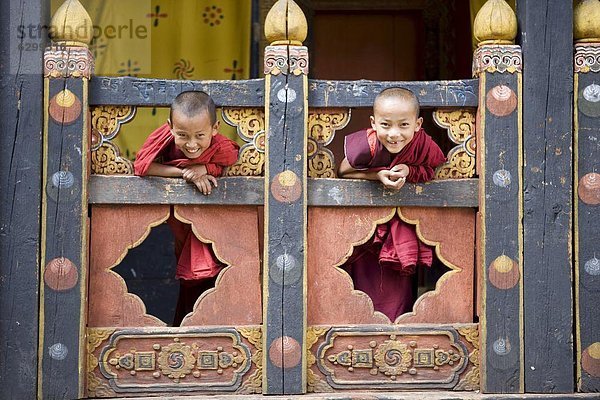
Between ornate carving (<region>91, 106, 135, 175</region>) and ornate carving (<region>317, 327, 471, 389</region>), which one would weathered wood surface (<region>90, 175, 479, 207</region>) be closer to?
ornate carving (<region>91, 106, 135, 175</region>)

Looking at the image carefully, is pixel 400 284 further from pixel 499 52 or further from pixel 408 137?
pixel 499 52

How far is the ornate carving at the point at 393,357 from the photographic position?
17.4 ft

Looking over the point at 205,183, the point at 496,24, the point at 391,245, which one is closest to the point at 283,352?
the point at 391,245

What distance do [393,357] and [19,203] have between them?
6.11ft

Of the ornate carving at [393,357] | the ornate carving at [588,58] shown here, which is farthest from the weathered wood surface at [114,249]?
the ornate carving at [588,58]

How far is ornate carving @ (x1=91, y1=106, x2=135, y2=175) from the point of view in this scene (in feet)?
17.2

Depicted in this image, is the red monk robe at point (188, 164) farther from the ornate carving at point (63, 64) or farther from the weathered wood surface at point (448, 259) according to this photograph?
the weathered wood surface at point (448, 259)

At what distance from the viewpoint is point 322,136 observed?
5.34 m

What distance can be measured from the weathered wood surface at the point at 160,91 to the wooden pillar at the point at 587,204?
4.94ft

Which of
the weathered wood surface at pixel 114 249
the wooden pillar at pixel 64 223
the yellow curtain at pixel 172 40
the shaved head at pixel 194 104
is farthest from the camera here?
the yellow curtain at pixel 172 40

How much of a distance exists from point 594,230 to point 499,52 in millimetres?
945

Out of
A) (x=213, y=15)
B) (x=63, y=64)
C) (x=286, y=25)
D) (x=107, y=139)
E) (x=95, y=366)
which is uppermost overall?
(x=213, y=15)

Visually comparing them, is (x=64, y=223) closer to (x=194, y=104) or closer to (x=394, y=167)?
(x=194, y=104)

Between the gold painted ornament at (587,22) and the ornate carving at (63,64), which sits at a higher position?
the gold painted ornament at (587,22)
